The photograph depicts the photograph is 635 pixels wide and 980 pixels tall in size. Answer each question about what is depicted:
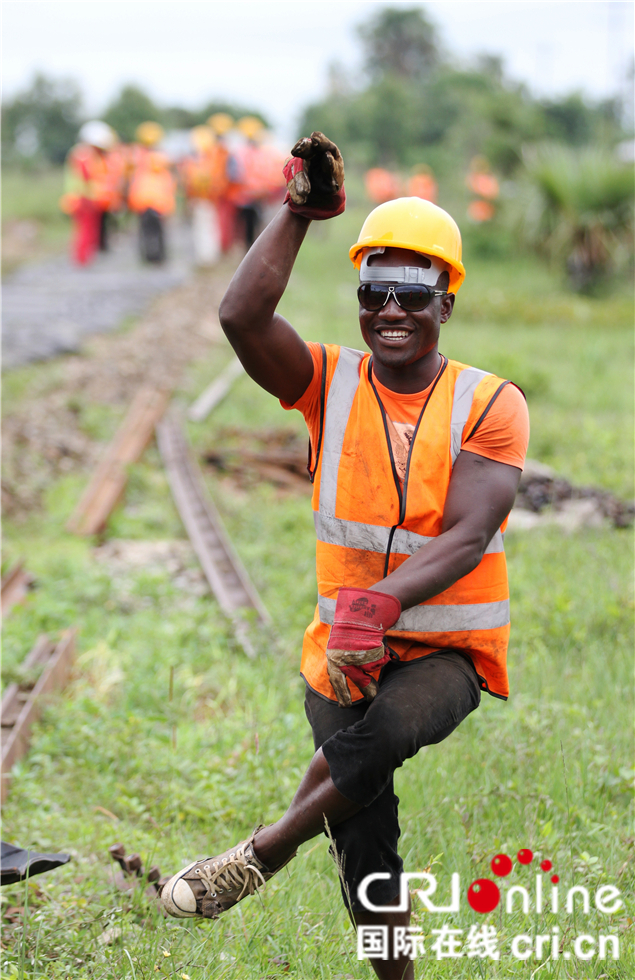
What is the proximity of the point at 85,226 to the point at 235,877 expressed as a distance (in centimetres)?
1970

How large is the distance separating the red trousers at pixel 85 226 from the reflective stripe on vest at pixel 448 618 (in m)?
19.1

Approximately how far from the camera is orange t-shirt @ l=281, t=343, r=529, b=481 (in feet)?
9.25

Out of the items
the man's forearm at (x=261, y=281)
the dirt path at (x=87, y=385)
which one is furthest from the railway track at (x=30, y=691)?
the dirt path at (x=87, y=385)

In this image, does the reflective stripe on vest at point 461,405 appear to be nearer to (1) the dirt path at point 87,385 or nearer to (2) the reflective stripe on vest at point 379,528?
(2) the reflective stripe on vest at point 379,528

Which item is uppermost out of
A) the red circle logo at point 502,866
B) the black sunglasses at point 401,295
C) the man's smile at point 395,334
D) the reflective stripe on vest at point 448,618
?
the black sunglasses at point 401,295

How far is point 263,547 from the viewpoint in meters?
7.34

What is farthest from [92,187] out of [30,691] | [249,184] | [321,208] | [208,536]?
[321,208]

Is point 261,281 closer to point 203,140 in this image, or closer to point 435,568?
point 435,568

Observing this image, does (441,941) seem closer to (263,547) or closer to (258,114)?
(263,547)

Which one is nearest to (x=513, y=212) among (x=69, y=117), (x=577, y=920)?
(x=577, y=920)

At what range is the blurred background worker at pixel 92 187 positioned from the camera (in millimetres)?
20203

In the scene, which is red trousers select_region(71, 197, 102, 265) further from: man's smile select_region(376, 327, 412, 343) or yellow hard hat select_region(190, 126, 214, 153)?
man's smile select_region(376, 327, 412, 343)

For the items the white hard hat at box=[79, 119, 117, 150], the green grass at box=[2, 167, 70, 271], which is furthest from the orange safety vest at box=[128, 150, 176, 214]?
the green grass at box=[2, 167, 70, 271]

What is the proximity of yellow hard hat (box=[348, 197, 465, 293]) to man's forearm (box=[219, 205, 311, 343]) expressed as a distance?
0.67 feet
